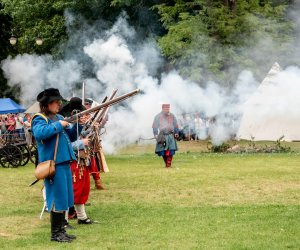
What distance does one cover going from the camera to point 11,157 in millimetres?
20266

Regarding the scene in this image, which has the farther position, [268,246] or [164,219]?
[164,219]

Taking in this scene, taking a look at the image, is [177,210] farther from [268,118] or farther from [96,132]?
[268,118]

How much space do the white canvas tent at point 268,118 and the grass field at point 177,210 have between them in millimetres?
6922

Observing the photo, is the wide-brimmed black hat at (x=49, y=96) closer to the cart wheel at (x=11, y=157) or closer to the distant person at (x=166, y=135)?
the distant person at (x=166, y=135)

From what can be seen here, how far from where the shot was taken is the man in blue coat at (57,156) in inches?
340

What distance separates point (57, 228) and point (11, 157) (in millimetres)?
11926

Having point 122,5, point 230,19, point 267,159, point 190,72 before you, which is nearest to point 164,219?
point 267,159

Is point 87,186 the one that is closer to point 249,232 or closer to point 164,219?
point 164,219

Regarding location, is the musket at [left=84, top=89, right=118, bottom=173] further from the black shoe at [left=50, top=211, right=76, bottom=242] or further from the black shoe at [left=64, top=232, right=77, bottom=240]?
the black shoe at [left=64, top=232, right=77, bottom=240]

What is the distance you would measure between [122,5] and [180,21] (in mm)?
2858

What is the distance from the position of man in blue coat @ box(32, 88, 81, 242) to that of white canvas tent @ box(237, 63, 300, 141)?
16.0m

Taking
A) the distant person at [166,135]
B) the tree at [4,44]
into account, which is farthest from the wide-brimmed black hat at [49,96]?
the tree at [4,44]

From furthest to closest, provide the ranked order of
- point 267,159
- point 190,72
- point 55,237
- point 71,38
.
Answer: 1. point 71,38
2. point 190,72
3. point 267,159
4. point 55,237

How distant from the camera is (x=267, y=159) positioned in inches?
798
